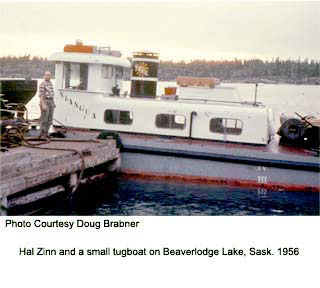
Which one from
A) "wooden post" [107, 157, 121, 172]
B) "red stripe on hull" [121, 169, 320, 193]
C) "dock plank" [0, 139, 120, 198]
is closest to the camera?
"dock plank" [0, 139, 120, 198]

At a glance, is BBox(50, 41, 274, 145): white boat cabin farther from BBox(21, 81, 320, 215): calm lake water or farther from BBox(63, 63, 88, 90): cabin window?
BBox(21, 81, 320, 215): calm lake water

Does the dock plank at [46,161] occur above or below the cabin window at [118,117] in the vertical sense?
below

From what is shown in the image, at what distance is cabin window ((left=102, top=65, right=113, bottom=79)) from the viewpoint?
14.7 meters

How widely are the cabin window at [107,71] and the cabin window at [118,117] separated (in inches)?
50.1

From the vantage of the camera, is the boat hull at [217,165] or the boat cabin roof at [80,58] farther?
the boat cabin roof at [80,58]

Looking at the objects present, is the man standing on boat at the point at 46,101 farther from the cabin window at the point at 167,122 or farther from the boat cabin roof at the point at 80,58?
the cabin window at the point at 167,122

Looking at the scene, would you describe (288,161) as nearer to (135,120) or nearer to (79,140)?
(135,120)

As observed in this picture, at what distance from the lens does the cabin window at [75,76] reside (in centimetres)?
1455

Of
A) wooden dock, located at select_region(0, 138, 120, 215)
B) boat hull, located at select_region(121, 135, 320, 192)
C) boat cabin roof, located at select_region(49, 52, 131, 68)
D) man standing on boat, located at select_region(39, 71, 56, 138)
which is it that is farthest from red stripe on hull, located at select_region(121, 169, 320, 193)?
boat cabin roof, located at select_region(49, 52, 131, 68)

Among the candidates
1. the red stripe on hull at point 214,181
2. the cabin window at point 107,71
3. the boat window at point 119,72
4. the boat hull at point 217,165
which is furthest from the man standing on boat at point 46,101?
the boat window at point 119,72

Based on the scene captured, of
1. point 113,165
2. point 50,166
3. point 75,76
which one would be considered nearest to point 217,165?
point 113,165

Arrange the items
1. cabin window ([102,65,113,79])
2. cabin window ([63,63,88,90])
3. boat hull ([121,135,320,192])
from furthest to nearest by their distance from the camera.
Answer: cabin window ([102,65,113,79]) → cabin window ([63,63,88,90]) → boat hull ([121,135,320,192])

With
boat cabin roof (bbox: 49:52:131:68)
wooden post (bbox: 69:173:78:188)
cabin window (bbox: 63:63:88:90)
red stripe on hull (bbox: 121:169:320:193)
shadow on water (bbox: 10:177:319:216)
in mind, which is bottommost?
shadow on water (bbox: 10:177:319:216)

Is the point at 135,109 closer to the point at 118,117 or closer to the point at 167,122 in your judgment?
the point at 118,117
